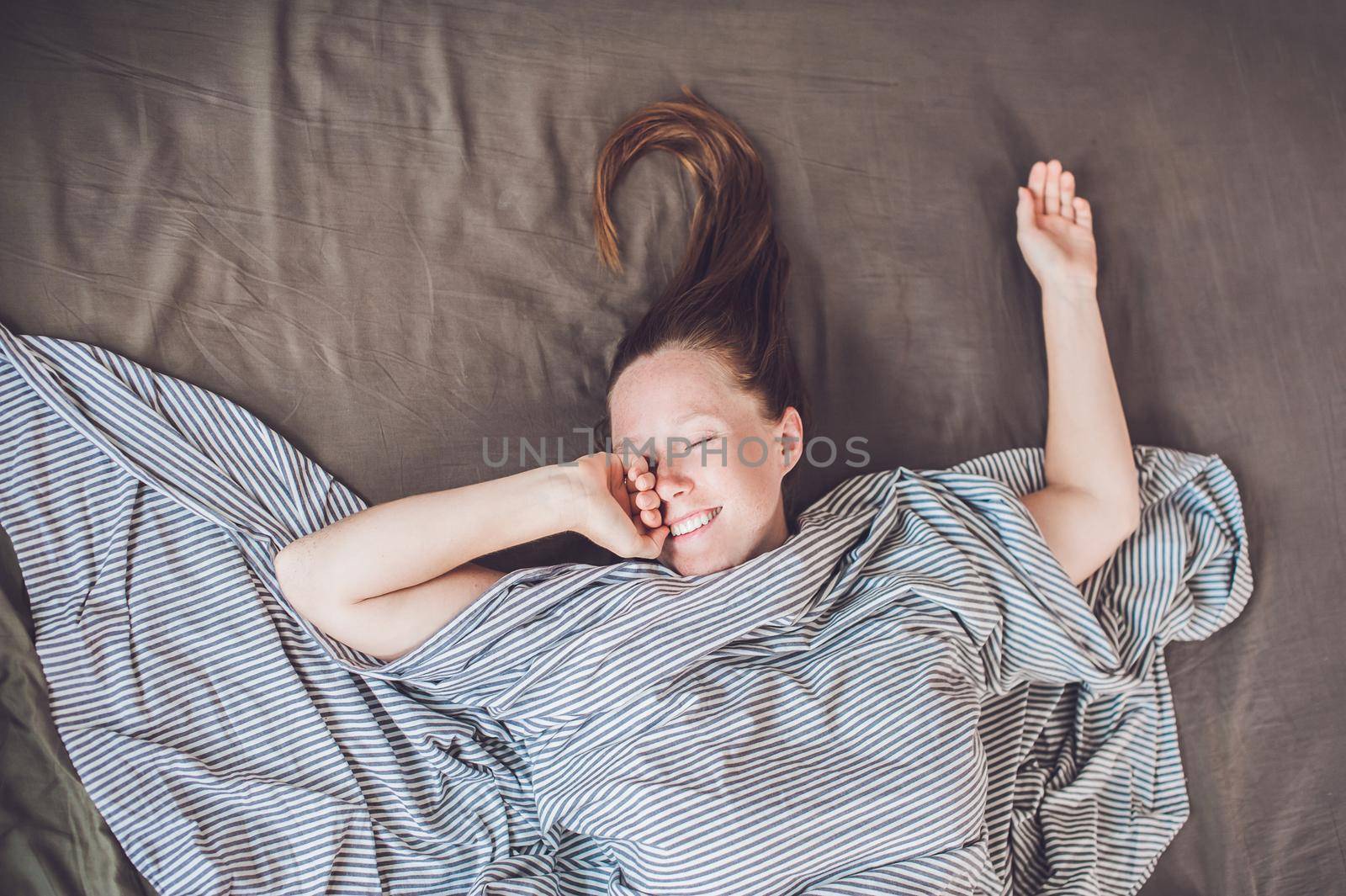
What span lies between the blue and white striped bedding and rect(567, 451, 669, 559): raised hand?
0.17 feet

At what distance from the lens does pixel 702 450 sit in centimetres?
102

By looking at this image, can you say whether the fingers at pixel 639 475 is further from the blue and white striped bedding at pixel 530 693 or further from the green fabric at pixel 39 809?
the green fabric at pixel 39 809

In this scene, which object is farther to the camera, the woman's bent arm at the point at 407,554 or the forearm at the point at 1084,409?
the forearm at the point at 1084,409

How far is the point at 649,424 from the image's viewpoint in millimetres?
1031

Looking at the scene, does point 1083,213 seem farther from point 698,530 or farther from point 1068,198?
point 698,530

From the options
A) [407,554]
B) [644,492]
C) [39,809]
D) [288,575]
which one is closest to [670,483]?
[644,492]

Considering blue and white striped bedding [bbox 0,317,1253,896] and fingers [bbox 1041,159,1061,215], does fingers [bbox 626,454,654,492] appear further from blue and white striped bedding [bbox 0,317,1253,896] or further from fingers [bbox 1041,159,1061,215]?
fingers [bbox 1041,159,1061,215]

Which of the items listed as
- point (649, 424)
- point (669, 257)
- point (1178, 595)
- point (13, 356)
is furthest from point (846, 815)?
point (13, 356)

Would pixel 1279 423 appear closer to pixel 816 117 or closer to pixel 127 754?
pixel 816 117

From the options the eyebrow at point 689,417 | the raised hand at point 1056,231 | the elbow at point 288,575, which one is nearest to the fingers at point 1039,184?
the raised hand at point 1056,231

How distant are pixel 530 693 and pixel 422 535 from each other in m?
0.23

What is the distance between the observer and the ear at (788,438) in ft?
3.65

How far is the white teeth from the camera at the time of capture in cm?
104

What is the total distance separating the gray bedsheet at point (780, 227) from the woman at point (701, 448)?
2.3 inches
